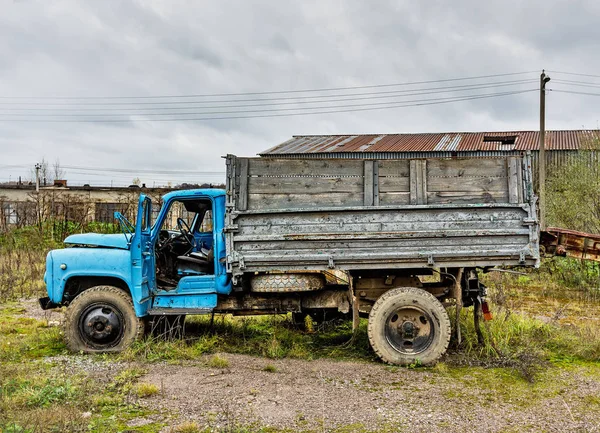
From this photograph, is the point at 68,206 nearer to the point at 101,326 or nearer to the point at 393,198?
the point at 101,326

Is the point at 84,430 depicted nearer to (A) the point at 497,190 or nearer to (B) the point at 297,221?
(B) the point at 297,221

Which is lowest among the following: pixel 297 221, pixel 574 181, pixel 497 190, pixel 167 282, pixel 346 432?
pixel 346 432

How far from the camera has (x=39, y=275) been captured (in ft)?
42.0

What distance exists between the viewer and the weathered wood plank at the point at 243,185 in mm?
5891

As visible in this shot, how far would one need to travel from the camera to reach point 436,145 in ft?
Answer: 86.4

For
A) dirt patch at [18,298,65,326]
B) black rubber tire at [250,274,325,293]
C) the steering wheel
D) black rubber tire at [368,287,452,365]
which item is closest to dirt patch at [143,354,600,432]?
black rubber tire at [368,287,452,365]

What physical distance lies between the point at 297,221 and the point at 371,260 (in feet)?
3.30

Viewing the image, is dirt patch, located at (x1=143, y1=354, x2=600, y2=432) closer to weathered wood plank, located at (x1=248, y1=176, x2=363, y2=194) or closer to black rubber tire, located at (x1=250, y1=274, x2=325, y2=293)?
black rubber tire, located at (x1=250, y1=274, x2=325, y2=293)

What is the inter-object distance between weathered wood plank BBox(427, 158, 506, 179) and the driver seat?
3.10 meters

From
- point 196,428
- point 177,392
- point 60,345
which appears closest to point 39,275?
point 60,345

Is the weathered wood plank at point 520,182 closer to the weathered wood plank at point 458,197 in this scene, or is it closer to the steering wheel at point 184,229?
the weathered wood plank at point 458,197

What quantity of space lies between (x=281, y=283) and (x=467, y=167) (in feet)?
8.75

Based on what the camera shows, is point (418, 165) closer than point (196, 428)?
No

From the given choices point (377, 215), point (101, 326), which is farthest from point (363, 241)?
point (101, 326)
